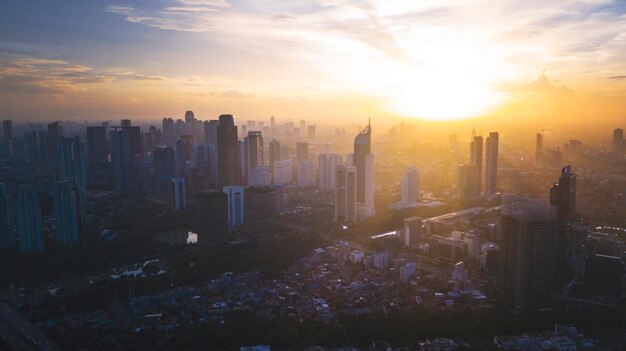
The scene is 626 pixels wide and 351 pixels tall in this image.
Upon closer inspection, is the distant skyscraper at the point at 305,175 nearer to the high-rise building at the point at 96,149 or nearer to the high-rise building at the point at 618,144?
the high-rise building at the point at 96,149

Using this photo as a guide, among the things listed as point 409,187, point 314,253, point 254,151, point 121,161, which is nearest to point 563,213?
point 314,253

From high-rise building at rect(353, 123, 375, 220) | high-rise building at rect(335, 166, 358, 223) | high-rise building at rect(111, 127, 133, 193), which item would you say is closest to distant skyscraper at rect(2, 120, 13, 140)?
high-rise building at rect(111, 127, 133, 193)

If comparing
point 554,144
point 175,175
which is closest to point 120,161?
point 175,175

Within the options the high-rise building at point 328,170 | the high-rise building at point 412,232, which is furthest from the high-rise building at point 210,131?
the high-rise building at point 412,232

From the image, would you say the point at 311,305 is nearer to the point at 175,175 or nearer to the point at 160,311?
the point at 160,311

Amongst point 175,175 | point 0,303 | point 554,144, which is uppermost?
point 554,144

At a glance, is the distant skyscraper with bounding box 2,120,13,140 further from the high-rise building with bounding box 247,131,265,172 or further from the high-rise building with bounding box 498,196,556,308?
the high-rise building with bounding box 498,196,556,308

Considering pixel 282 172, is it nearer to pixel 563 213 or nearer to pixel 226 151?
pixel 226 151
